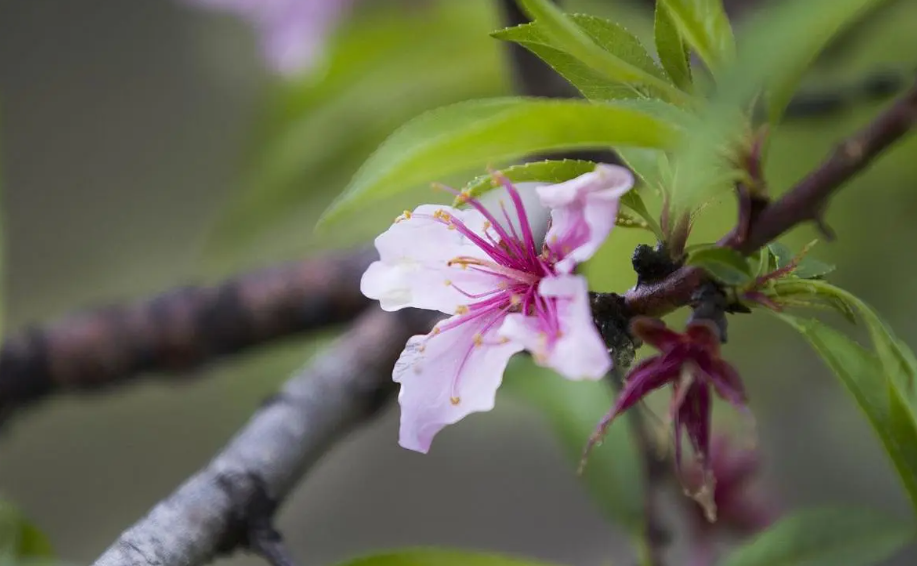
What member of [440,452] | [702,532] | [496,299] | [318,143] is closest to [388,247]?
[496,299]

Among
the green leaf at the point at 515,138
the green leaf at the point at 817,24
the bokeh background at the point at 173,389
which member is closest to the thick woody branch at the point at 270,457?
the green leaf at the point at 515,138

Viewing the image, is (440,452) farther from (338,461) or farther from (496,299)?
(496,299)

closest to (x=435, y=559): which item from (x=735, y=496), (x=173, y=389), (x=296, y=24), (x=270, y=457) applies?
(x=270, y=457)

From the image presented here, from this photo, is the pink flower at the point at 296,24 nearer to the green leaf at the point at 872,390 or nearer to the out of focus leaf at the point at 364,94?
the out of focus leaf at the point at 364,94

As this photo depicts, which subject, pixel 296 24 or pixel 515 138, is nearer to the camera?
pixel 515 138

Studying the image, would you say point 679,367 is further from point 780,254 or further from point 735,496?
point 735,496

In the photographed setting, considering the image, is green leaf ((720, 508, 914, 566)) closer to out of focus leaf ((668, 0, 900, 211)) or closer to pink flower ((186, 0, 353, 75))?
out of focus leaf ((668, 0, 900, 211))

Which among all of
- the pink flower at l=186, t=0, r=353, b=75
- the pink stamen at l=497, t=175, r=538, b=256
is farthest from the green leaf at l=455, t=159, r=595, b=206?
the pink flower at l=186, t=0, r=353, b=75
